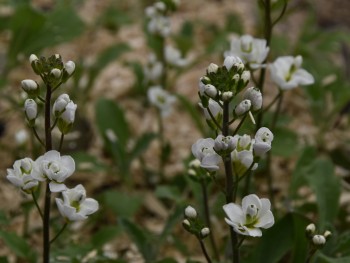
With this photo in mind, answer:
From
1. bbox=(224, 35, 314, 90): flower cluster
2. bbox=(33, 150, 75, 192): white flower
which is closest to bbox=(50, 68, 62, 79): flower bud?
bbox=(33, 150, 75, 192): white flower

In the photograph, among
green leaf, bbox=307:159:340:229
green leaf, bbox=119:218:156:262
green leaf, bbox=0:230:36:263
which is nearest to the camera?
green leaf, bbox=0:230:36:263

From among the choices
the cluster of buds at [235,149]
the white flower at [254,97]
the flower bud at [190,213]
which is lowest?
the flower bud at [190,213]

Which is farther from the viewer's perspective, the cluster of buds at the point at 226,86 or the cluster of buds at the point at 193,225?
the cluster of buds at the point at 193,225

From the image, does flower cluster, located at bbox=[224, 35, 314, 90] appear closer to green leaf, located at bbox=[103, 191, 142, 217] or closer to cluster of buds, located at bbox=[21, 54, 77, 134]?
cluster of buds, located at bbox=[21, 54, 77, 134]

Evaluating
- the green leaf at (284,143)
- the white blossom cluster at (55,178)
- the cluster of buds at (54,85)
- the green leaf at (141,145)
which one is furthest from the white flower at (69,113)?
the green leaf at (284,143)

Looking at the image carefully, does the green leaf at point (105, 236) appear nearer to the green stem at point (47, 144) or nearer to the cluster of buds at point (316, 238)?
the green stem at point (47, 144)

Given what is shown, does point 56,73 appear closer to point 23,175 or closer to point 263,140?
point 23,175

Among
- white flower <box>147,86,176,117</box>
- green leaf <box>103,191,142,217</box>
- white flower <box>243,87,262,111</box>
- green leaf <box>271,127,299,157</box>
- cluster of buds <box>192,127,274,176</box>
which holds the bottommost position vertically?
green leaf <box>103,191,142,217</box>

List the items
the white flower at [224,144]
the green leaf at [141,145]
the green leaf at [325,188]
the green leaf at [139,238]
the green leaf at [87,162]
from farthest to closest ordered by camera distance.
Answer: the green leaf at [141,145] → the green leaf at [87,162] → the green leaf at [325,188] → the green leaf at [139,238] → the white flower at [224,144]
